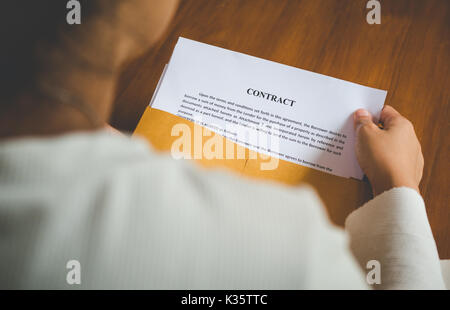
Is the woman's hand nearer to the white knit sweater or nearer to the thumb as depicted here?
the thumb

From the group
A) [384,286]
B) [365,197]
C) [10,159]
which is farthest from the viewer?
[365,197]

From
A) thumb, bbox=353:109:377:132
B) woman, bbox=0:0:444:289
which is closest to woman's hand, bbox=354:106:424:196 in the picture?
thumb, bbox=353:109:377:132

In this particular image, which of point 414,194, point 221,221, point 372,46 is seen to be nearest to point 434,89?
point 372,46

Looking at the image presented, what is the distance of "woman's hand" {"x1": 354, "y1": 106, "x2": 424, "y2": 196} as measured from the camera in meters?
0.42

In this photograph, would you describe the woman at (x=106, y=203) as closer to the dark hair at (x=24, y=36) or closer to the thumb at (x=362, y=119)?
the dark hair at (x=24, y=36)

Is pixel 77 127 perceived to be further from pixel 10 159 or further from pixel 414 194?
pixel 414 194

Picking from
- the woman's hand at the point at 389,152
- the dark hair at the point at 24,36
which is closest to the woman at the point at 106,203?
the dark hair at the point at 24,36

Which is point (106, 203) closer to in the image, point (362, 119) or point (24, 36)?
point (24, 36)

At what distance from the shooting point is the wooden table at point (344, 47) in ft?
1.59

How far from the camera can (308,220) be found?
0.20m

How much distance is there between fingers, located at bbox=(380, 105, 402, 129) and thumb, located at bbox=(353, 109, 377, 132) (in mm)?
21

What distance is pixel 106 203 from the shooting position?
0.57 feet

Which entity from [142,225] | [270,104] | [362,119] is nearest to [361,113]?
[362,119]
